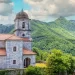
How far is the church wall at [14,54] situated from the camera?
6397 centimetres

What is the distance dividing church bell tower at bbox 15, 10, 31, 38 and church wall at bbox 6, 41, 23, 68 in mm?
7738

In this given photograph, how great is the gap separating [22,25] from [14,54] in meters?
10.5

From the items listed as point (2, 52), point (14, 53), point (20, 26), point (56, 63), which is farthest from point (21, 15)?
point (56, 63)

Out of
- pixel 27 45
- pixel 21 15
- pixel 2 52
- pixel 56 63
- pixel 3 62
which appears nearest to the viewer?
pixel 56 63

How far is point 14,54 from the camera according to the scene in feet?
211

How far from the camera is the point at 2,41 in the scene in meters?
66.4

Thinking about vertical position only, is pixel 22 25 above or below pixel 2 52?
above

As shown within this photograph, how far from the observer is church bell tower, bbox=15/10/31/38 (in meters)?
71.4

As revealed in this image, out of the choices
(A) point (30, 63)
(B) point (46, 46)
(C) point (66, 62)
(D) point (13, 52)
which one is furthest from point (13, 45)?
(B) point (46, 46)

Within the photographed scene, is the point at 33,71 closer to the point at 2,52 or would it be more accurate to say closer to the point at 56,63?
the point at 56,63

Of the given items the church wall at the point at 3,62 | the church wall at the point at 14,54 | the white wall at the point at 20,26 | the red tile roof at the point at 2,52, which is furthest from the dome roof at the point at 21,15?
Answer: the church wall at the point at 3,62

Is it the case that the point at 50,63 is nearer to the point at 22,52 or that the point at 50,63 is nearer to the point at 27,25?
the point at 22,52

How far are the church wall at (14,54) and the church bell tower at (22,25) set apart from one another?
25.4 ft

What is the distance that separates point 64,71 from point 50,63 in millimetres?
5316
